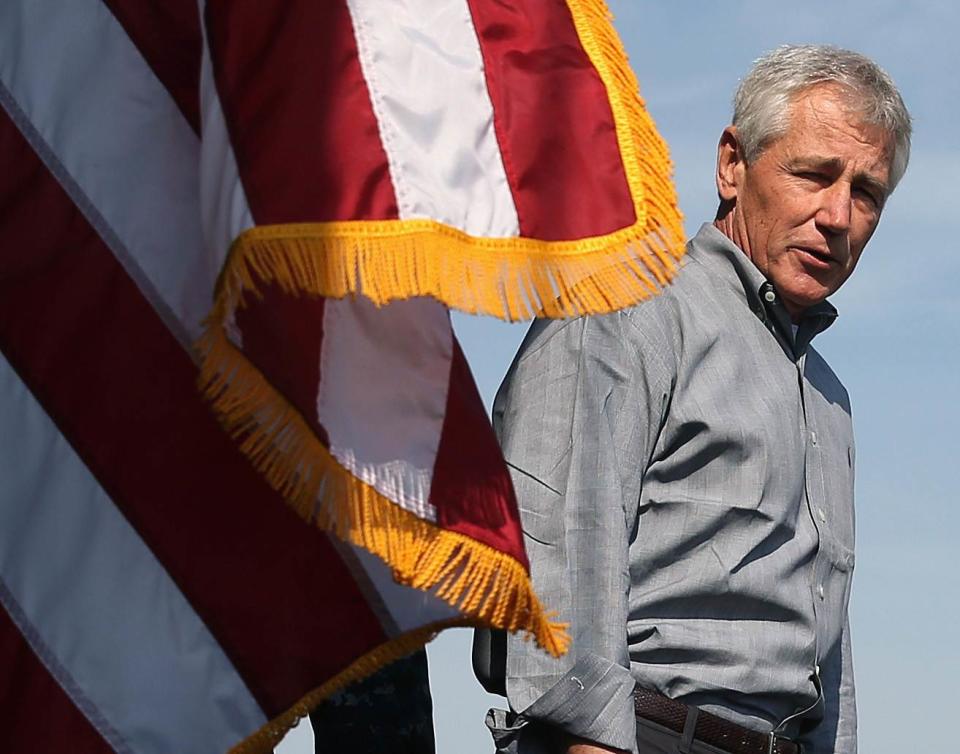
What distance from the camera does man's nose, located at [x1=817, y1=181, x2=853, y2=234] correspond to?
3.79 metres

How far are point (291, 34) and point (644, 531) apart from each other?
4.11 feet

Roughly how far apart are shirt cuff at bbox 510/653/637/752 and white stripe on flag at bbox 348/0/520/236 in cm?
97

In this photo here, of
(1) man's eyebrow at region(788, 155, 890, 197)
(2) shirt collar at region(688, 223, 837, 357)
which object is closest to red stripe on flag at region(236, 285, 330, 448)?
(2) shirt collar at region(688, 223, 837, 357)

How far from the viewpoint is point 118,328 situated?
272 cm

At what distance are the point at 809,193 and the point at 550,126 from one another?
1291 millimetres

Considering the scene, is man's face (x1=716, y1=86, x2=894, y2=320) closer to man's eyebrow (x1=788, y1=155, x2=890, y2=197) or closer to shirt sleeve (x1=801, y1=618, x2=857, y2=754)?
man's eyebrow (x1=788, y1=155, x2=890, y2=197)

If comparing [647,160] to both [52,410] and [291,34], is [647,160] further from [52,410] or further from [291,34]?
[52,410]

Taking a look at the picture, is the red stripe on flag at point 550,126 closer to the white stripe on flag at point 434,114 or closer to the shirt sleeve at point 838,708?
the white stripe on flag at point 434,114

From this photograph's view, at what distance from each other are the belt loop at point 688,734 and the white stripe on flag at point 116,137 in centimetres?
114

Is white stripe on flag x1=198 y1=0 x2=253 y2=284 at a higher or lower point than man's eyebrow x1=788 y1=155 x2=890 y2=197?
lower

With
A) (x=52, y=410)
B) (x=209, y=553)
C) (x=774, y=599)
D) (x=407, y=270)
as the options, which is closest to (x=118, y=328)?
(x=52, y=410)

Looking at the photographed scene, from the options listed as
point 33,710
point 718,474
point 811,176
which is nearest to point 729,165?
point 811,176

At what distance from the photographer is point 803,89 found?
3.83m

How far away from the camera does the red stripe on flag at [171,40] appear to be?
2.76 m
